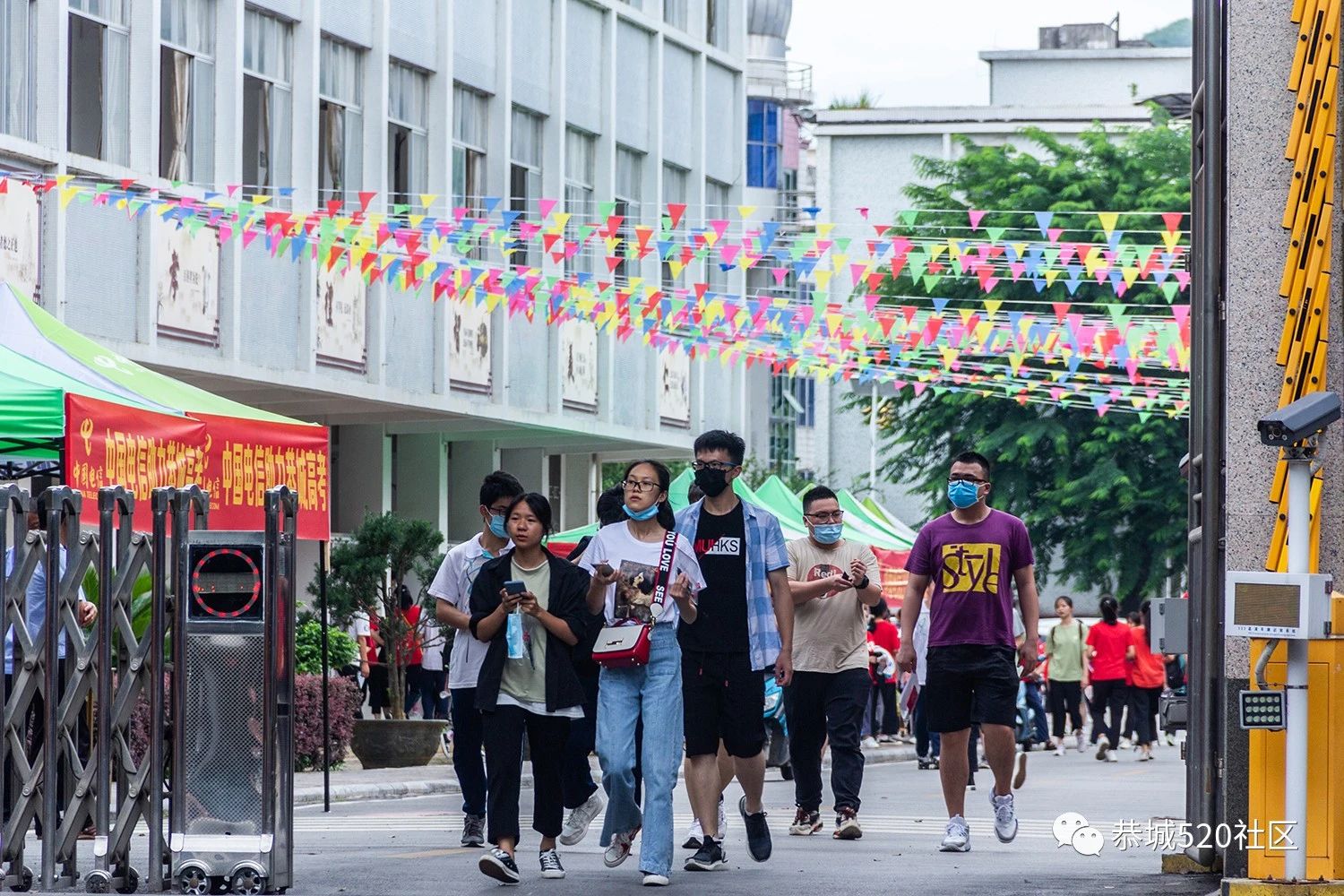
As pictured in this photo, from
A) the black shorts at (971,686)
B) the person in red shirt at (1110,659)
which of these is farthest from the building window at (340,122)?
the black shorts at (971,686)

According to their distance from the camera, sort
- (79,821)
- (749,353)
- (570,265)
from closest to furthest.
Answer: (79,821), (749,353), (570,265)

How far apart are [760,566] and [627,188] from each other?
2645 cm

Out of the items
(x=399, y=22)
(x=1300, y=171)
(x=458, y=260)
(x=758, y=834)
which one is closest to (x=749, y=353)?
(x=458, y=260)

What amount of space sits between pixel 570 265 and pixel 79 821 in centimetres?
2549

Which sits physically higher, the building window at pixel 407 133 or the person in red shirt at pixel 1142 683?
the building window at pixel 407 133

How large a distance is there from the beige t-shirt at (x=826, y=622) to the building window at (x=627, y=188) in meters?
22.7

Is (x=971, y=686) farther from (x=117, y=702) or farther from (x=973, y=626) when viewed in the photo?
(x=117, y=702)

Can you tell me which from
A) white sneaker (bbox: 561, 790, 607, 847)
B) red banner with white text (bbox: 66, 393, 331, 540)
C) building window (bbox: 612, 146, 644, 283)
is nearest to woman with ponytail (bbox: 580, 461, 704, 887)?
white sneaker (bbox: 561, 790, 607, 847)

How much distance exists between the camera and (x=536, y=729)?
1083 centimetres

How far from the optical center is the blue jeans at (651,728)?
34.7 ft

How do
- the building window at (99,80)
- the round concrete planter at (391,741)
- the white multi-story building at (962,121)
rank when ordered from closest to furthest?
the round concrete planter at (391,741) < the building window at (99,80) < the white multi-story building at (962,121)

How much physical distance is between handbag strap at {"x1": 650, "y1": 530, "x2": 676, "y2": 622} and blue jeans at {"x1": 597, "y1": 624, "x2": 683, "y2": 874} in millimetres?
86

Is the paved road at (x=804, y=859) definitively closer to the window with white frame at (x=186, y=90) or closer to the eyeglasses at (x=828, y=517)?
the eyeglasses at (x=828, y=517)

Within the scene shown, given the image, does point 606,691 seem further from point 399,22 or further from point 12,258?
point 399,22
